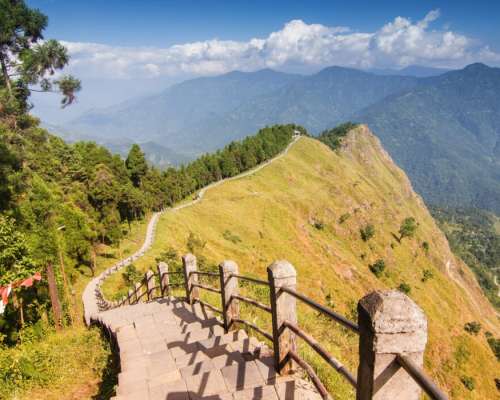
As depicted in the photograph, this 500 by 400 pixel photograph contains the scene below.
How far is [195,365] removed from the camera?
660 cm

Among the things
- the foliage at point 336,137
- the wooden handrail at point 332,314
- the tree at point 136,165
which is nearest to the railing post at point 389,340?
the wooden handrail at point 332,314

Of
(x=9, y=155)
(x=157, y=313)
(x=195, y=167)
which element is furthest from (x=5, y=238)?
(x=195, y=167)

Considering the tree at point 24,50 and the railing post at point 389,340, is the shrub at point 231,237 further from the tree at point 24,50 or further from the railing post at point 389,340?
the railing post at point 389,340

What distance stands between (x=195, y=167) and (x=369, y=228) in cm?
4422

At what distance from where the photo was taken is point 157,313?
39.3 ft

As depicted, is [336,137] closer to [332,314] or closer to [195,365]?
[195,365]

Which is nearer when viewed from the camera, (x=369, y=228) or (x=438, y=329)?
(x=438, y=329)

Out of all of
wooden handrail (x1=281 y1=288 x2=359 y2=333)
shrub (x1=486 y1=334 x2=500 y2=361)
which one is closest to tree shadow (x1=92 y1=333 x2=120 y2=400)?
wooden handrail (x1=281 y1=288 x2=359 y2=333)

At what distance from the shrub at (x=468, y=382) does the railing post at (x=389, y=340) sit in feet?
144

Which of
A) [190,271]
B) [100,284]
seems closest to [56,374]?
[190,271]

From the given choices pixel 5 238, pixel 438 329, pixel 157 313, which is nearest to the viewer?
pixel 157 313

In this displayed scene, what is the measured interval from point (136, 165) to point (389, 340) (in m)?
62.3

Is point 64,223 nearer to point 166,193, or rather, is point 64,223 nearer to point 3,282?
point 3,282

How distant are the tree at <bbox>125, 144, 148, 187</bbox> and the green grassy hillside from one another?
40.5ft
